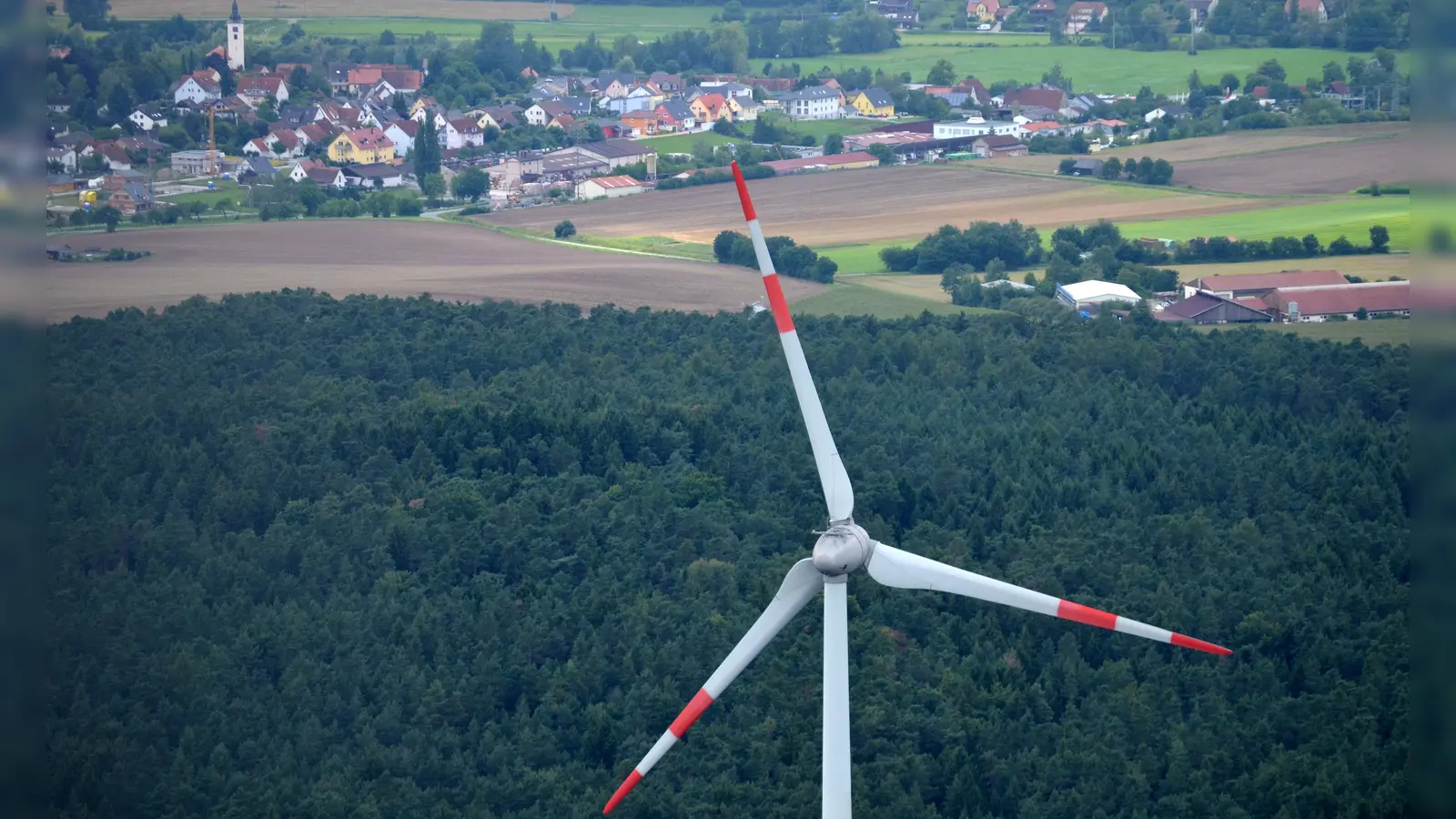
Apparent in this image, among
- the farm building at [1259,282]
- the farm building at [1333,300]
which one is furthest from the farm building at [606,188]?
the farm building at [1333,300]

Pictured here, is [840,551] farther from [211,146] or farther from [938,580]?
[211,146]

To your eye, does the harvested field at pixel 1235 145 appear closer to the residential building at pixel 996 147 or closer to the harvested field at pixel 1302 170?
the harvested field at pixel 1302 170

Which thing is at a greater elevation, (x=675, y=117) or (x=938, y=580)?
(x=675, y=117)

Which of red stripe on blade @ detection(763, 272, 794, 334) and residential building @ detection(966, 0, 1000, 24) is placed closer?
red stripe on blade @ detection(763, 272, 794, 334)

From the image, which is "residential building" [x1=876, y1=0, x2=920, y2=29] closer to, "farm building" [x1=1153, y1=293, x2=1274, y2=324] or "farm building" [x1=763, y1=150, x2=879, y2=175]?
"farm building" [x1=763, y1=150, x2=879, y2=175]

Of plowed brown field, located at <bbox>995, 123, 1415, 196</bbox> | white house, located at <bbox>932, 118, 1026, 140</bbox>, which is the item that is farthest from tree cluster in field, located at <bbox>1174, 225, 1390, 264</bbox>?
white house, located at <bbox>932, 118, 1026, 140</bbox>

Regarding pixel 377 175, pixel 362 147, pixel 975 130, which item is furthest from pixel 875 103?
pixel 377 175
